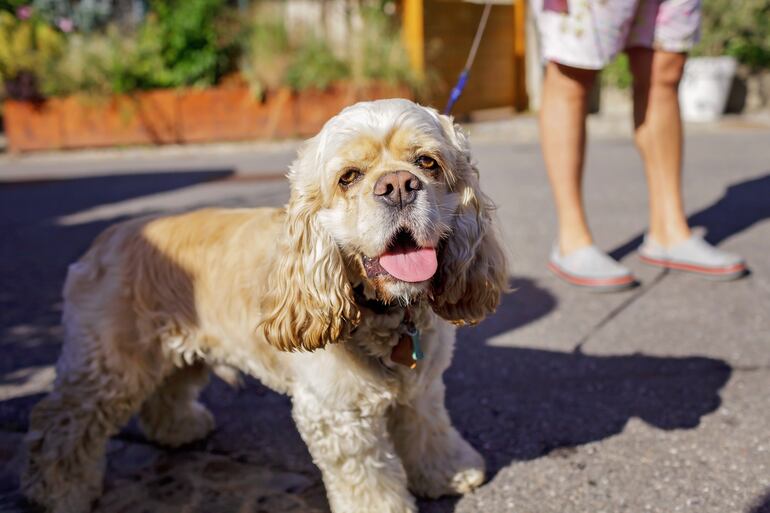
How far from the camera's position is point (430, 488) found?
2758 mm

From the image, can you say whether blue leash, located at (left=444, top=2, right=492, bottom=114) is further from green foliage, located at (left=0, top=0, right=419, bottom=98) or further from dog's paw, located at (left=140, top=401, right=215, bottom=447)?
green foliage, located at (left=0, top=0, right=419, bottom=98)

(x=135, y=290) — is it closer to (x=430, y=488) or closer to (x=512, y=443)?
(x=430, y=488)

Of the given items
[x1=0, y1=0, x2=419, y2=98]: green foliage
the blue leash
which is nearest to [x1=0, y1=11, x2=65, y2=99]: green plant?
[x1=0, y1=0, x2=419, y2=98]: green foliage

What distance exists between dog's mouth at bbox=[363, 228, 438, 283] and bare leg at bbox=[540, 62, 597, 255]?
95.6 inches

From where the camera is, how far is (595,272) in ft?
14.6

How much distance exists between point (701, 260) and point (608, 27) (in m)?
1.41

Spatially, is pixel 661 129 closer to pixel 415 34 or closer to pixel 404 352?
pixel 404 352

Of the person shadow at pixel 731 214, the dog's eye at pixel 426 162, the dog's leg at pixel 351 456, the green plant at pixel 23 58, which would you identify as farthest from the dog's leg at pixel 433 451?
the green plant at pixel 23 58

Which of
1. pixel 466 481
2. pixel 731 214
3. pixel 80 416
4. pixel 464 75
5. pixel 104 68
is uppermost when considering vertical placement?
pixel 464 75

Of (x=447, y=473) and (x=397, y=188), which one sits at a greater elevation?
(x=397, y=188)

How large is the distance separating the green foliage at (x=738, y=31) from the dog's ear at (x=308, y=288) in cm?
1274

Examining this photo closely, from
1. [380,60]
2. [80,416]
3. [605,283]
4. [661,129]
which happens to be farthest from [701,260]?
[380,60]

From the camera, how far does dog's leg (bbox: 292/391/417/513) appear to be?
245 cm

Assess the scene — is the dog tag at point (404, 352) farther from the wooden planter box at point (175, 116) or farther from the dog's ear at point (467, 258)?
the wooden planter box at point (175, 116)
